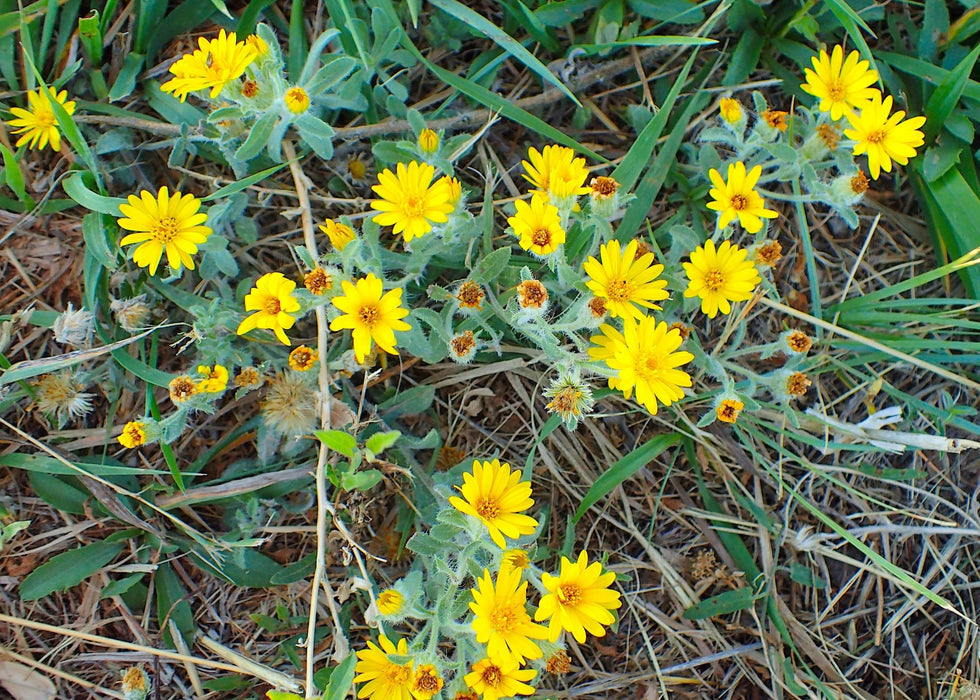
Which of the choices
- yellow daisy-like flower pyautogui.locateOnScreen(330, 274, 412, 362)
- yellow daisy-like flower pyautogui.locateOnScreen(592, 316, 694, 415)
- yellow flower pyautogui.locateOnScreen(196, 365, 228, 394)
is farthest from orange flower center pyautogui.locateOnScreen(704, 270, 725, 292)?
yellow flower pyautogui.locateOnScreen(196, 365, 228, 394)

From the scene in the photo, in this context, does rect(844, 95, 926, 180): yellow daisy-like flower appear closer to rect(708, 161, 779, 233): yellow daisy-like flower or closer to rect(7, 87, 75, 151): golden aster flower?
rect(708, 161, 779, 233): yellow daisy-like flower

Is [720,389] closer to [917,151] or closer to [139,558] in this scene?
[917,151]

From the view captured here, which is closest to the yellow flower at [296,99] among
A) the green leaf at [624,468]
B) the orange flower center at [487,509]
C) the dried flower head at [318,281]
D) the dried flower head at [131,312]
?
the dried flower head at [318,281]

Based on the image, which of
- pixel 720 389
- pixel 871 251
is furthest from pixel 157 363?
pixel 871 251

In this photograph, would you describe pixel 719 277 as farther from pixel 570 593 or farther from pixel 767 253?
pixel 570 593

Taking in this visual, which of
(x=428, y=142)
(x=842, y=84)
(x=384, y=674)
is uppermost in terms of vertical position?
(x=842, y=84)

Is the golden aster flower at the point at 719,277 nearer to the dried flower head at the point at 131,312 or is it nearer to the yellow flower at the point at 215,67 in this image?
the yellow flower at the point at 215,67

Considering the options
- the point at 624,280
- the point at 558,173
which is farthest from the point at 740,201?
the point at 558,173
